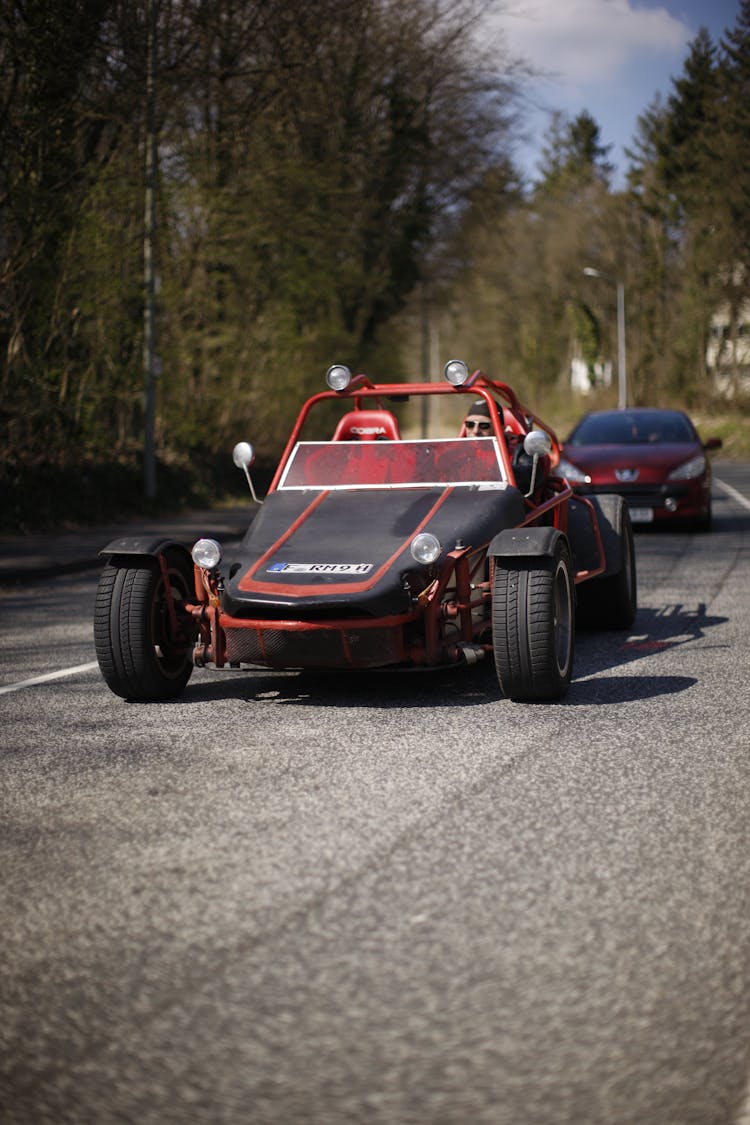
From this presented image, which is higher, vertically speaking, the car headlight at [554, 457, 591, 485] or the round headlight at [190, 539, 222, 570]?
the car headlight at [554, 457, 591, 485]

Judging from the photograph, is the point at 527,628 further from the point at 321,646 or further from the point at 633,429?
the point at 633,429

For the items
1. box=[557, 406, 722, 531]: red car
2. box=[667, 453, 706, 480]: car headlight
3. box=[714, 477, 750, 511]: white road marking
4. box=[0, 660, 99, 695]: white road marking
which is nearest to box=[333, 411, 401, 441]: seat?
box=[0, 660, 99, 695]: white road marking

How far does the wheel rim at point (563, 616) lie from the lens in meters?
7.11

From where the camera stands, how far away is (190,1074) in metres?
2.98

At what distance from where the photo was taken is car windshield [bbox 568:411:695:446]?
59.6 ft

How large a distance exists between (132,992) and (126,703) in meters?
3.85

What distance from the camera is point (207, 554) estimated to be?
705cm

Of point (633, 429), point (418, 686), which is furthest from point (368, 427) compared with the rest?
point (633, 429)

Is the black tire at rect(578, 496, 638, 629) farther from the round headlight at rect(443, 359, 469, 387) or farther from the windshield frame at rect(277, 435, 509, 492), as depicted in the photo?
the round headlight at rect(443, 359, 469, 387)

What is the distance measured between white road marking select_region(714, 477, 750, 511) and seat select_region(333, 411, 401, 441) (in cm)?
1410

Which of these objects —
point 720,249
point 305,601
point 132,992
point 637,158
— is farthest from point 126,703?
point 637,158

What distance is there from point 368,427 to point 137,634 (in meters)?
2.72

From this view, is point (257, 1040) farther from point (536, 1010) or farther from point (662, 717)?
point (662, 717)

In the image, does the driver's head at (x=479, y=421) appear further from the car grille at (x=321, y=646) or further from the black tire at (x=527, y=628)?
the car grille at (x=321, y=646)
